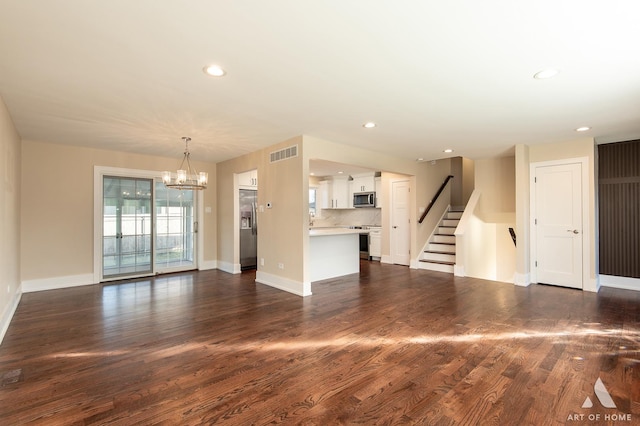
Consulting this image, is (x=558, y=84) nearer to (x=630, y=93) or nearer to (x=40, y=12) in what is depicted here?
(x=630, y=93)

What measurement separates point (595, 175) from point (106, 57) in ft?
23.2

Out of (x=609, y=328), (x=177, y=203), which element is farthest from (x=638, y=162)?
(x=177, y=203)

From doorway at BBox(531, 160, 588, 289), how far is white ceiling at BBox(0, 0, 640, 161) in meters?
1.03

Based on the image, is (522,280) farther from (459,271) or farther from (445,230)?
(445,230)

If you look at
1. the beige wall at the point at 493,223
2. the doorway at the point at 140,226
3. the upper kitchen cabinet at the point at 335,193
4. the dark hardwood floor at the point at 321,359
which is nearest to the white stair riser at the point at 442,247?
the beige wall at the point at 493,223

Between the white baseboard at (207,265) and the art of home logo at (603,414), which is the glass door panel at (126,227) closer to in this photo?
the white baseboard at (207,265)

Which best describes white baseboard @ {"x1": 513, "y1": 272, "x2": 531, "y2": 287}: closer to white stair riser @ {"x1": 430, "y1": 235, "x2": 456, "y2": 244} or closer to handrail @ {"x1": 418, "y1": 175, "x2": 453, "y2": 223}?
white stair riser @ {"x1": 430, "y1": 235, "x2": 456, "y2": 244}

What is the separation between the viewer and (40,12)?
75.4 inches

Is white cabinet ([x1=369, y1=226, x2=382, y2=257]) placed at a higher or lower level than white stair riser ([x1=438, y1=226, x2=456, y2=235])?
lower

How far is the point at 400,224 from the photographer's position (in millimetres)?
7895

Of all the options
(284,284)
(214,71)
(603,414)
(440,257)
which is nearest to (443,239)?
(440,257)

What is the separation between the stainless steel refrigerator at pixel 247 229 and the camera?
7016 millimetres

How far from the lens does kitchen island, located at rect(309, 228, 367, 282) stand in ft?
19.3

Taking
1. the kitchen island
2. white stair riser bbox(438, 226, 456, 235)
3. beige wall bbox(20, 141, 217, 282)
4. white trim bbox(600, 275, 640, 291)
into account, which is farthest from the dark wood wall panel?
beige wall bbox(20, 141, 217, 282)
